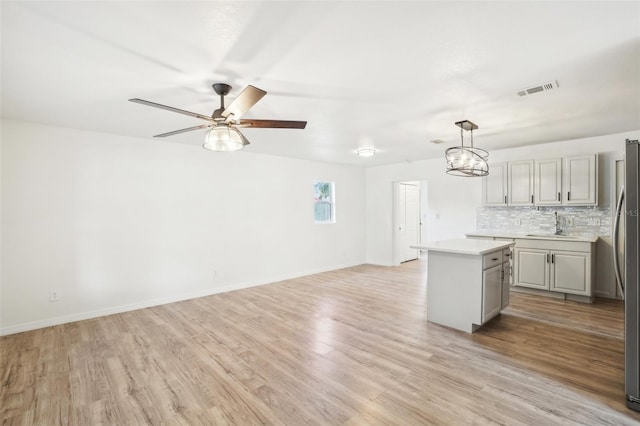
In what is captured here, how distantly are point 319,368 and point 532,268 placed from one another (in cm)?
390

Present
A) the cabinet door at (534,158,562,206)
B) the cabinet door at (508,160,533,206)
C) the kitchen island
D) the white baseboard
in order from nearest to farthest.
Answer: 1. the kitchen island
2. the white baseboard
3. the cabinet door at (534,158,562,206)
4. the cabinet door at (508,160,533,206)

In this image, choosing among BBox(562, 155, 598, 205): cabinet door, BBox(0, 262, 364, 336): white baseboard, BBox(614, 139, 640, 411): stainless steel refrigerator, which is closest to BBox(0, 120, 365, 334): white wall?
BBox(0, 262, 364, 336): white baseboard

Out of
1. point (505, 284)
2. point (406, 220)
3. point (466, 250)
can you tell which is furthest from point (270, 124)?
point (406, 220)

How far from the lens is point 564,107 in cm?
316

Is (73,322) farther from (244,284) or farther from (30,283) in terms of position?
(244,284)

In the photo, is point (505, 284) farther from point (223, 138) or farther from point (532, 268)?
point (223, 138)

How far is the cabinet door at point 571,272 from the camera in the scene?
4184 millimetres

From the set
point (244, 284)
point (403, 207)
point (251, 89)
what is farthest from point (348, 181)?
point (251, 89)

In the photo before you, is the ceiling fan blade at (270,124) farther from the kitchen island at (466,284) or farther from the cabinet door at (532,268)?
the cabinet door at (532,268)

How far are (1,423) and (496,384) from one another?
3461 millimetres

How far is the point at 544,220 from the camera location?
5012 millimetres

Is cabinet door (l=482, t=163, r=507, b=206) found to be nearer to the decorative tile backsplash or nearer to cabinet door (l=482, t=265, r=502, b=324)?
the decorative tile backsplash

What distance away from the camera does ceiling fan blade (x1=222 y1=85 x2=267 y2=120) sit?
80.4 inches

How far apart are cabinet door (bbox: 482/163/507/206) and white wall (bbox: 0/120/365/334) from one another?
3510 mm
